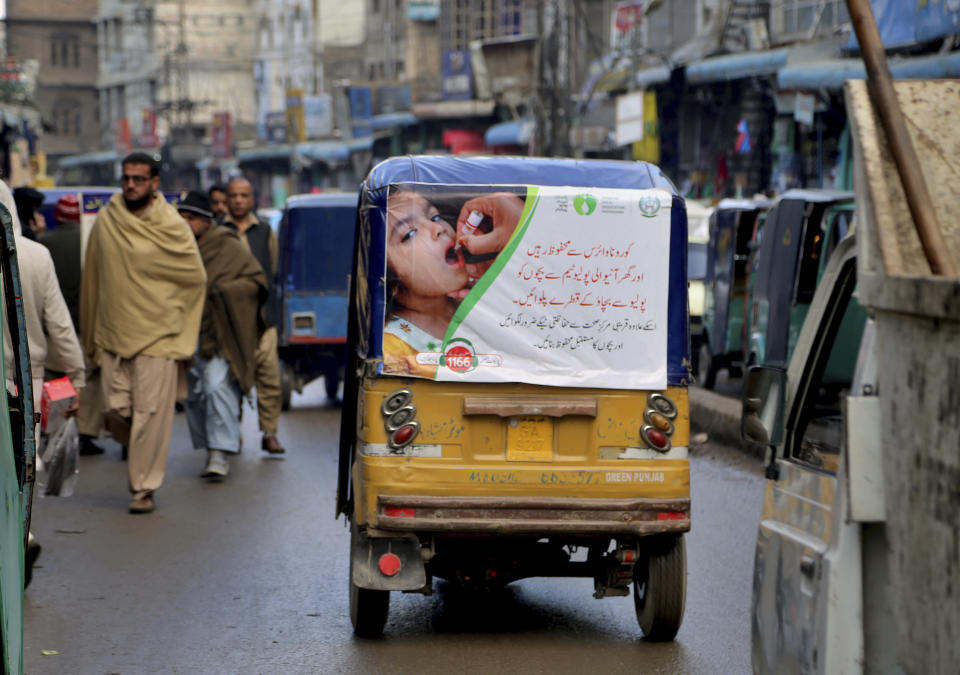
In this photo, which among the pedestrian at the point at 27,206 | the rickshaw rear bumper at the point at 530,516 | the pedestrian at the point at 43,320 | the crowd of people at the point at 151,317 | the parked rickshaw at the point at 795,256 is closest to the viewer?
the rickshaw rear bumper at the point at 530,516

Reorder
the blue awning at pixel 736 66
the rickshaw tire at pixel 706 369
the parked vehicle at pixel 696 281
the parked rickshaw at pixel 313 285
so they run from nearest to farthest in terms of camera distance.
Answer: the parked rickshaw at pixel 313 285
the rickshaw tire at pixel 706 369
the parked vehicle at pixel 696 281
the blue awning at pixel 736 66

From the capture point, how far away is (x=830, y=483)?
3.48 m

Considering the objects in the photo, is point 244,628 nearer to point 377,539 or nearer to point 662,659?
point 377,539

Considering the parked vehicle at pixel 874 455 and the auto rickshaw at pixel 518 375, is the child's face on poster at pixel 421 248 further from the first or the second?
the parked vehicle at pixel 874 455

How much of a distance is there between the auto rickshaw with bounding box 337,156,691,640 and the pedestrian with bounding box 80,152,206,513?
324 cm

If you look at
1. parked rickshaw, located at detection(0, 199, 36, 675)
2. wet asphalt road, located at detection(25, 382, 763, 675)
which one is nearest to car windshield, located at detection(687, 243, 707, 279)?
wet asphalt road, located at detection(25, 382, 763, 675)

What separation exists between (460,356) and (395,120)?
5221 centimetres

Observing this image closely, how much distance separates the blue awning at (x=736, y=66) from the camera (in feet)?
85.5

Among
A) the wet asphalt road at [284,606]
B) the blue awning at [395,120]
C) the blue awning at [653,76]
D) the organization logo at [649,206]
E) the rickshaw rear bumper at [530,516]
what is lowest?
the wet asphalt road at [284,606]

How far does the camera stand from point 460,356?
19.8 ft

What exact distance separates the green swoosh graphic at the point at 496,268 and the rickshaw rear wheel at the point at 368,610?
37.6 inches

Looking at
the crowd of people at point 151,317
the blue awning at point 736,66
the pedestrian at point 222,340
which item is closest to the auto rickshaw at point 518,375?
the crowd of people at point 151,317

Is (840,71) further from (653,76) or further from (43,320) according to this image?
(43,320)

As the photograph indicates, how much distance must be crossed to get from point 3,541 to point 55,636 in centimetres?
233
